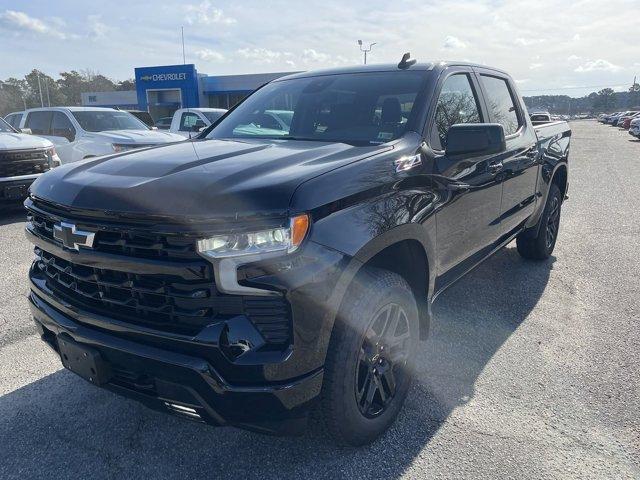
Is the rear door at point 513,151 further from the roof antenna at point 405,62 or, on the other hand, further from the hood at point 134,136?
the hood at point 134,136

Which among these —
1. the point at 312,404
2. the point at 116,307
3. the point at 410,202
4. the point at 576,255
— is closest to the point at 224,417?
the point at 312,404

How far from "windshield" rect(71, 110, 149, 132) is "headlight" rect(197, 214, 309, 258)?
356 inches

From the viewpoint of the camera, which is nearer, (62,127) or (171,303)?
(171,303)

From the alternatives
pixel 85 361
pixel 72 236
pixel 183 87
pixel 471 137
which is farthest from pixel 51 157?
pixel 183 87

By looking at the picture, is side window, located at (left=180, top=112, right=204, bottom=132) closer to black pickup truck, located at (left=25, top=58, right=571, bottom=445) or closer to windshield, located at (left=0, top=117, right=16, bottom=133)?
windshield, located at (left=0, top=117, right=16, bottom=133)

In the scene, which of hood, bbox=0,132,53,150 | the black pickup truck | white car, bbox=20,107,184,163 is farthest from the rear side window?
the black pickup truck

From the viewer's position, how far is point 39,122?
10.2 metres

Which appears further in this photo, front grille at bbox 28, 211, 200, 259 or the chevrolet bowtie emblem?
the chevrolet bowtie emblem

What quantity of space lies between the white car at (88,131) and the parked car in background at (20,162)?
3.91 ft

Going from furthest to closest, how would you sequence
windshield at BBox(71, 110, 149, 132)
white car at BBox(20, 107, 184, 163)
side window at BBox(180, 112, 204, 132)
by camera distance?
side window at BBox(180, 112, 204, 132) → windshield at BBox(71, 110, 149, 132) → white car at BBox(20, 107, 184, 163)

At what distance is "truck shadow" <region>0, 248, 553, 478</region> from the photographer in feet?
7.76

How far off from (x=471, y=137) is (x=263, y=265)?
59.3 inches

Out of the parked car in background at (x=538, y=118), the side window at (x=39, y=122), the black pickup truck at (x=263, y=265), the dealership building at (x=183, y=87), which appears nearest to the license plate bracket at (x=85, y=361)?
the black pickup truck at (x=263, y=265)

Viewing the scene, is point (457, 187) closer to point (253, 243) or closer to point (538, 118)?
point (253, 243)
